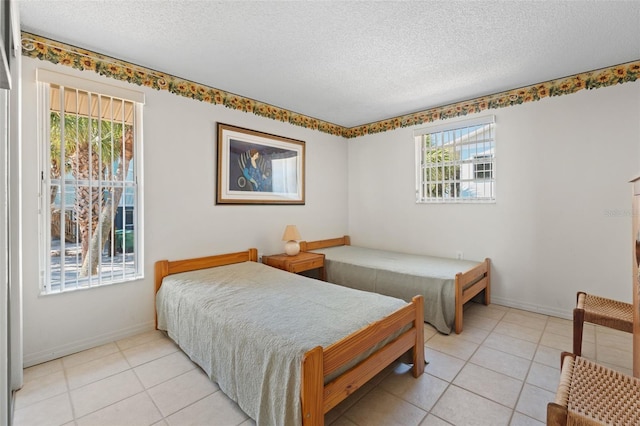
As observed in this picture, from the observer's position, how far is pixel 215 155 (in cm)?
310

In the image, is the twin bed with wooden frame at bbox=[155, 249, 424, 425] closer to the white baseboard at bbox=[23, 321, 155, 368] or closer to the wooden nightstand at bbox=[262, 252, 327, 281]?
the white baseboard at bbox=[23, 321, 155, 368]

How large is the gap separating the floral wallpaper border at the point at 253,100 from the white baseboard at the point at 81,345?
2158 mm

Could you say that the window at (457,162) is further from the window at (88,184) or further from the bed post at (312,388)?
the window at (88,184)

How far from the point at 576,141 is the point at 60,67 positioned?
4500mm

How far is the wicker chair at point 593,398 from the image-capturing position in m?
1.06

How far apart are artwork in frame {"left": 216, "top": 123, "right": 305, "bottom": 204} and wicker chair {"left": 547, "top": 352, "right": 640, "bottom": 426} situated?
2964 millimetres

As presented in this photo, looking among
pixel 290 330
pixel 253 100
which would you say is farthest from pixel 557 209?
pixel 253 100

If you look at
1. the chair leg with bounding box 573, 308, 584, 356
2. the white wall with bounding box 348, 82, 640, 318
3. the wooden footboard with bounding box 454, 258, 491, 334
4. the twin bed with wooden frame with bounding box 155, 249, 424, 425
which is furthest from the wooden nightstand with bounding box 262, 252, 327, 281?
the chair leg with bounding box 573, 308, 584, 356

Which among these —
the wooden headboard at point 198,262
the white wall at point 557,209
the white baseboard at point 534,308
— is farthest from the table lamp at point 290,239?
the white baseboard at point 534,308

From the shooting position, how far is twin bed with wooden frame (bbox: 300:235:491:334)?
261 cm

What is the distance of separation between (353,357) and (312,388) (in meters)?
0.29

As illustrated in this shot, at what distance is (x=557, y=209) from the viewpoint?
291 cm

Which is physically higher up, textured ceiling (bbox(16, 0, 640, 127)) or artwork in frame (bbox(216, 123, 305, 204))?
textured ceiling (bbox(16, 0, 640, 127))

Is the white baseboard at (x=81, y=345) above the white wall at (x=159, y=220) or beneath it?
beneath
